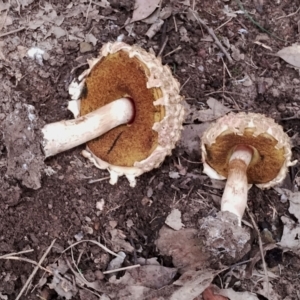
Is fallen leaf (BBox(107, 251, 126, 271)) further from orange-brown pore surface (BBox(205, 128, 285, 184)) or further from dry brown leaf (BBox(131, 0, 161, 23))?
dry brown leaf (BBox(131, 0, 161, 23))

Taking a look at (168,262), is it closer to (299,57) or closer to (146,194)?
(146,194)

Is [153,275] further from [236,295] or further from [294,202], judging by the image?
[294,202]

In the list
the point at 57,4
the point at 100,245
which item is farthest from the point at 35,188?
the point at 57,4

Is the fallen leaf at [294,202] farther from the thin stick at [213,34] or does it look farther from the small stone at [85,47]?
the small stone at [85,47]

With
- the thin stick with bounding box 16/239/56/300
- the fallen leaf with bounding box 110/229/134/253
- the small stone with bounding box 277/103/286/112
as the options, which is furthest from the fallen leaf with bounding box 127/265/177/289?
the small stone with bounding box 277/103/286/112

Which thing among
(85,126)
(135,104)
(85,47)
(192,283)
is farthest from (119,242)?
(85,47)

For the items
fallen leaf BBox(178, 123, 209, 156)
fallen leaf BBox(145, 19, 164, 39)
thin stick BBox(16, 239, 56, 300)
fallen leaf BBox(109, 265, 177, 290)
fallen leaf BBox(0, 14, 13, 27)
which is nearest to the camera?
thin stick BBox(16, 239, 56, 300)

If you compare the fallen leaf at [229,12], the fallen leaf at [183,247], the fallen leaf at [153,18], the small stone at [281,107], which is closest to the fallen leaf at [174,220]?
the fallen leaf at [183,247]
